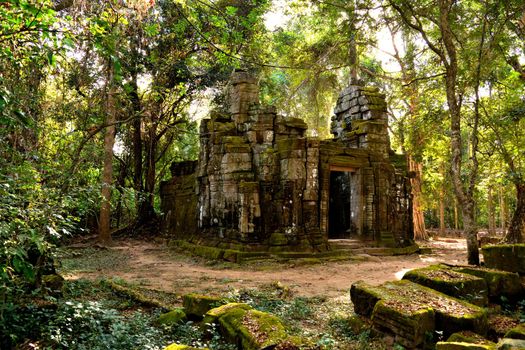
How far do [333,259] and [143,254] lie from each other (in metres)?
6.86

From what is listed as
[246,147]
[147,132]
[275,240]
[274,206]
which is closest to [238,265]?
[275,240]

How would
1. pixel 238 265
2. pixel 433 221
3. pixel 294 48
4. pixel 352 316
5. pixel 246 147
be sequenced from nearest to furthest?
pixel 352 316, pixel 238 265, pixel 246 147, pixel 294 48, pixel 433 221

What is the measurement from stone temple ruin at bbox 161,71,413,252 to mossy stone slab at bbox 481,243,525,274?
18.4 ft

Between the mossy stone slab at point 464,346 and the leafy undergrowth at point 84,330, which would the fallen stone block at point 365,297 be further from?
the leafy undergrowth at point 84,330

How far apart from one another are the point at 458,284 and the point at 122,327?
452 centimetres

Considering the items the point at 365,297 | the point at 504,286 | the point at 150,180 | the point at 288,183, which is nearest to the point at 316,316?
the point at 365,297

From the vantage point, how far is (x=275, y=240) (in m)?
11.2

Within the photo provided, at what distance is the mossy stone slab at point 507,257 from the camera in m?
5.88

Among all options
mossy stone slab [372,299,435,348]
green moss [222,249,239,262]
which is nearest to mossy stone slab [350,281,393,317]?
mossy stone slab [372,299,435,348]

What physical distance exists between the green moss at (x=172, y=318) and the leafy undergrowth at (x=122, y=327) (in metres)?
0.08

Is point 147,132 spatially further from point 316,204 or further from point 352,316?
point 352,316

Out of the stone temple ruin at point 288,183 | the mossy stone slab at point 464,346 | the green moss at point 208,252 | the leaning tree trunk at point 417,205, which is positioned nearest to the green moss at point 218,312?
the mossy stone slab at point 464,346

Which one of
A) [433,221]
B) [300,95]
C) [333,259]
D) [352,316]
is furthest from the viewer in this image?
[433,221]

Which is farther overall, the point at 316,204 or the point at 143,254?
the point at 143,254
